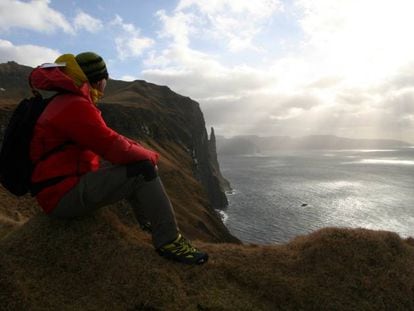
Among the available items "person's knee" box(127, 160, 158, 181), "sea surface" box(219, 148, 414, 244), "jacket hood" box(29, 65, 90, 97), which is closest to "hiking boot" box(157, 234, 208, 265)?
"person's knee" box(127, 160, 158, 181)

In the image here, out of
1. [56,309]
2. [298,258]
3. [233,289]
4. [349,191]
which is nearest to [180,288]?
[233,289]

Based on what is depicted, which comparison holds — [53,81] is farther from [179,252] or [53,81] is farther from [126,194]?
[179,252]

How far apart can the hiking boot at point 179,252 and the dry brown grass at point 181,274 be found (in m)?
0.18

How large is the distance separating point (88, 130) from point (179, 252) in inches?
142

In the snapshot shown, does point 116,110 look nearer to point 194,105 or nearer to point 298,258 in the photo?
point 298,258

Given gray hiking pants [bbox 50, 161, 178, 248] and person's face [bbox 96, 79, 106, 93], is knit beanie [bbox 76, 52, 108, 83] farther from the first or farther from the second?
gray hiking pants [bbox 50, 161, 178, 248]

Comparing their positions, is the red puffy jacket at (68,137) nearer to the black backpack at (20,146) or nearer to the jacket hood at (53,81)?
the jacket hood at (53,81)

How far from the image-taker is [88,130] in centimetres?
762

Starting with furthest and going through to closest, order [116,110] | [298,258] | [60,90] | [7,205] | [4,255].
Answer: [116,110] → [7,205] → [298,258] → [4,255] → [60,90]

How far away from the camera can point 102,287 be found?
26.1 ft

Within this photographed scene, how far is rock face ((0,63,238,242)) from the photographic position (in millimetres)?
49906

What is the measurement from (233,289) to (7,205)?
17749mm

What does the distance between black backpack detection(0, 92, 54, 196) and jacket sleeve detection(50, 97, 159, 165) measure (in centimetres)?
69

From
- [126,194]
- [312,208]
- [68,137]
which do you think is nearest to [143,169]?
[126,194]
